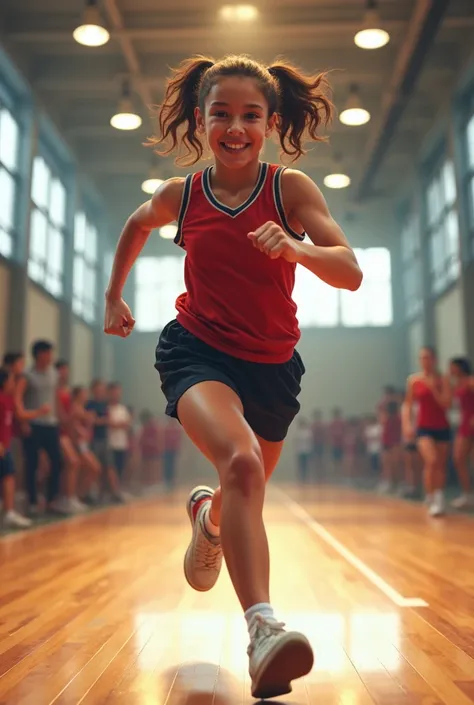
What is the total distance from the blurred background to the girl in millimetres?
6775

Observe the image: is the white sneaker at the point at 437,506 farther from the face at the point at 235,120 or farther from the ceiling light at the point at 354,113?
the face at the point at 235,120

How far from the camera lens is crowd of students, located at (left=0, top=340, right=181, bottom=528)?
657 cm

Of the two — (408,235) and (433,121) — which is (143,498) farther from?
(408,235)

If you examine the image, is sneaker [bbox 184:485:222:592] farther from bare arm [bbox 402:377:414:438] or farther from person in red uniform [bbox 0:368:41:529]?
bare arm [bbox 402:377:414:438]

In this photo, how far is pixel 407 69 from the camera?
11.0m

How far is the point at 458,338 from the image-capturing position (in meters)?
13.9

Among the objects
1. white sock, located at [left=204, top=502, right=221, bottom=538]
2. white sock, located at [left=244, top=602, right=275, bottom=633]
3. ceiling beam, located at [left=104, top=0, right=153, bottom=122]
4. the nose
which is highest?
ceiling beam, located at [left=104, top=0, right=153, bottom=122]

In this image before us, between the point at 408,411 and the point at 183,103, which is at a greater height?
the point at 183,103

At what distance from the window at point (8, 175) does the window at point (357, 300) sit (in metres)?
9.41

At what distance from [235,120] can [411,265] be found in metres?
17.4

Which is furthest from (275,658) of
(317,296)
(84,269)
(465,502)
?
(317,296)

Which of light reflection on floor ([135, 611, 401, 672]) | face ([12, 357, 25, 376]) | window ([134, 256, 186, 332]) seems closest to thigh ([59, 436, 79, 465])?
face ([12, 357, 25, 376])

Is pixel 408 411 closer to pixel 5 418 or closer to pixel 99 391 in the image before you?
pixel 5 418

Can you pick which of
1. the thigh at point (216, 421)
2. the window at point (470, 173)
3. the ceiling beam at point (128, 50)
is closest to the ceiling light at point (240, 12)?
the ceiling beam at point (128, 50)
